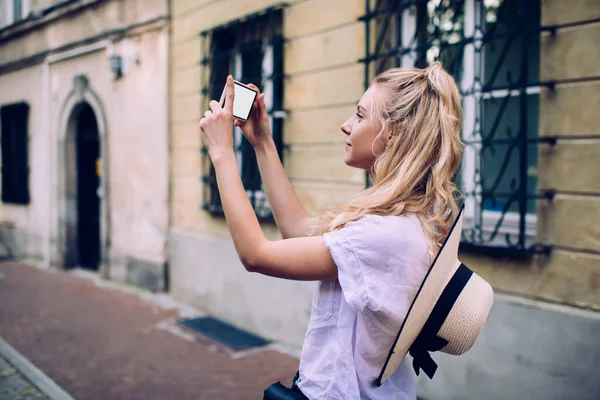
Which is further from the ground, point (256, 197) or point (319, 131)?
point (319, 131)

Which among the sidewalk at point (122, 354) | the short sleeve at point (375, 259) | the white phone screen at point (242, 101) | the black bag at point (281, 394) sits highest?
the white phone screen at point (242, 101)

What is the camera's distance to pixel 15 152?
1147 centimetres

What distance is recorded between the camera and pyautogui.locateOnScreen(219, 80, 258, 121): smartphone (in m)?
1.69

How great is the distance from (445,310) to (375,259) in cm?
22

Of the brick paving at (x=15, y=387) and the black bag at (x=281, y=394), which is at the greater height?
the black bag at (x=281, y=394)

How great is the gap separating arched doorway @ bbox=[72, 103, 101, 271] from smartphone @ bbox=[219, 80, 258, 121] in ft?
28.6

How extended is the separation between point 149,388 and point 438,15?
366 centimetres

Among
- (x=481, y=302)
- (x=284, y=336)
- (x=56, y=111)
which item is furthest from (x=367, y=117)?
(x=56, y=111)

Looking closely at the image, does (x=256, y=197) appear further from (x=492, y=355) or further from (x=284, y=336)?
(x=492, y=355)

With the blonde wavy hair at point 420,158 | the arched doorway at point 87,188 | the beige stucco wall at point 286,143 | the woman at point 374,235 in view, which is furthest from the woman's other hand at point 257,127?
the arched doorway at point 87,188

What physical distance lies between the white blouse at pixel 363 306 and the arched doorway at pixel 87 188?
9.05 metres

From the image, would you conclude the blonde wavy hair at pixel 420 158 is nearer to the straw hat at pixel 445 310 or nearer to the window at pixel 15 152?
the straw hat at pixel 445 310

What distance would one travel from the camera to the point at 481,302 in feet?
4.46

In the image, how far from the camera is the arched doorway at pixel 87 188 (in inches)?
385
